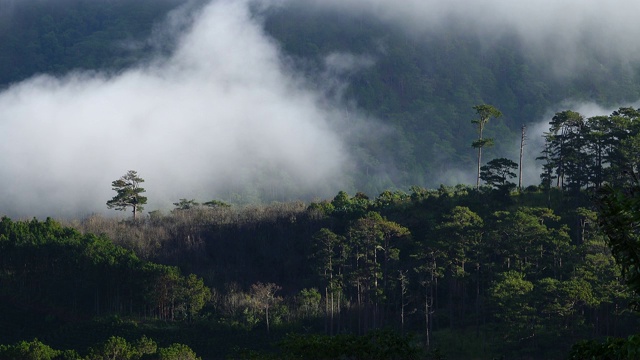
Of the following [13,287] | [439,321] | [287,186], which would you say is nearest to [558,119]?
[439,321]

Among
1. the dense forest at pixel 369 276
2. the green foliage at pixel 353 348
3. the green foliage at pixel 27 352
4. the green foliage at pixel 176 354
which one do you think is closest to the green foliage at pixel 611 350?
the green foliage at pixel 353 348

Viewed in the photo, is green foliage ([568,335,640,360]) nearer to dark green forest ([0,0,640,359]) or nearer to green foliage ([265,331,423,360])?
green foliage ([265,331,423,360])

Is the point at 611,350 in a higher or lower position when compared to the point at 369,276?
lower

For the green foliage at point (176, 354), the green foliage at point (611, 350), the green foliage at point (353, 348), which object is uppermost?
the green foliage at point (611, 350)

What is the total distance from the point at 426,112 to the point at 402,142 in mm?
7465

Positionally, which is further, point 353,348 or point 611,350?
point 353,348

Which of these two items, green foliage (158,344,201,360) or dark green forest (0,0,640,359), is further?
dark green forest (0,0,640,359)

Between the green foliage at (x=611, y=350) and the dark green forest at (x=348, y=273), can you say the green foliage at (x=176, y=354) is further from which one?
the green foliage at (x=611, y=350)

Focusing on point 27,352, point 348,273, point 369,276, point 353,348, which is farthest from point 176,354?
point 353,348

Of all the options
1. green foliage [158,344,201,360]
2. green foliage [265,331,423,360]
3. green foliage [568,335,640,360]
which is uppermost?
green foliage [568,335,640,360]

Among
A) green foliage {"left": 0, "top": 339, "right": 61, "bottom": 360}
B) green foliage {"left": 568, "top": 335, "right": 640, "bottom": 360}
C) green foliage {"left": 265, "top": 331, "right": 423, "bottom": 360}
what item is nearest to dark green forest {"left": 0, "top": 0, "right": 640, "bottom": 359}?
green foliage {"left": 0, "top": 339, "right": 61, "bottom": 360}

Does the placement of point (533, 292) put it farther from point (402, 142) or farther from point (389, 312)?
point (402, 142)

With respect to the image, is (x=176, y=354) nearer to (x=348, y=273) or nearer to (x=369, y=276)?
(x=369, y=276)

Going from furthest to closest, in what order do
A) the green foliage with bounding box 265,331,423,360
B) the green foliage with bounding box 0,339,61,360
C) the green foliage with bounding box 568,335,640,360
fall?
the green foliage with bounding box 0,339,61,360, the green foliage with bounding box 265,331,423,360, the green foliage with bounding box 568,335,640,360
